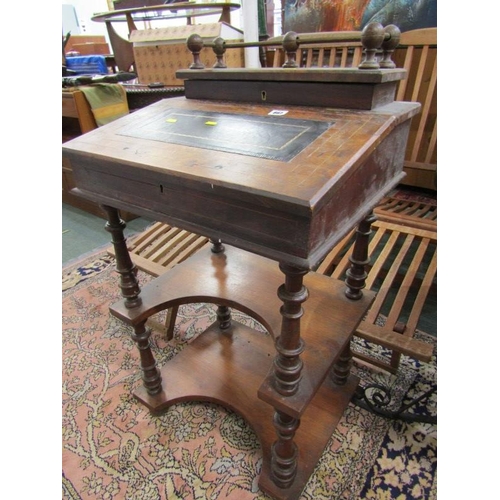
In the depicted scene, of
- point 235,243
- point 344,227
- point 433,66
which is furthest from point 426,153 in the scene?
point 235,243

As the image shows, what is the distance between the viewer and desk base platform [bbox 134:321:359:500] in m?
1.37

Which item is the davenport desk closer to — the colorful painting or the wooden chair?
the wooden chair

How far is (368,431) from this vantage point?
1496 mm

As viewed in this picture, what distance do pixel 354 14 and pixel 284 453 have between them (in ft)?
9.76

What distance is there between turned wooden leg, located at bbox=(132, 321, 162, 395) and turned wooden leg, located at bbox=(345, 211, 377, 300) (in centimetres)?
81

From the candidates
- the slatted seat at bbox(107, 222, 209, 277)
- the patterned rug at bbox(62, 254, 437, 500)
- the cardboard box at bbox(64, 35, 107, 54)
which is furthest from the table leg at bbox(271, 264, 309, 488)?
the cardboard box at bbox(64, 35, 107, 54)

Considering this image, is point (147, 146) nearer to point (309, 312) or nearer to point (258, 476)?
point (309, 312)

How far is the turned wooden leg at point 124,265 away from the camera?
130cm

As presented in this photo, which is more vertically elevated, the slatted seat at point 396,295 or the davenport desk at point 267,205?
the davenport desk at point 267,205

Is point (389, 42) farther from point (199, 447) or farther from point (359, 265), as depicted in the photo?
point (199, 447)

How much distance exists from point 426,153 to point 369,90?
5.81 feet

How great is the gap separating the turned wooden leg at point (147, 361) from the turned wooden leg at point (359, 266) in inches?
31.8

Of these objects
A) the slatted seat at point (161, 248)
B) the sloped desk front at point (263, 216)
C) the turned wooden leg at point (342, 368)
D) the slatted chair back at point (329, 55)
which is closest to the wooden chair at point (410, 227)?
the turned wooden leg at point (342, 368)

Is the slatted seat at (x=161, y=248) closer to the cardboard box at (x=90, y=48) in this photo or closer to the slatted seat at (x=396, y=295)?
the slatted seat at (x=396, y=295)
